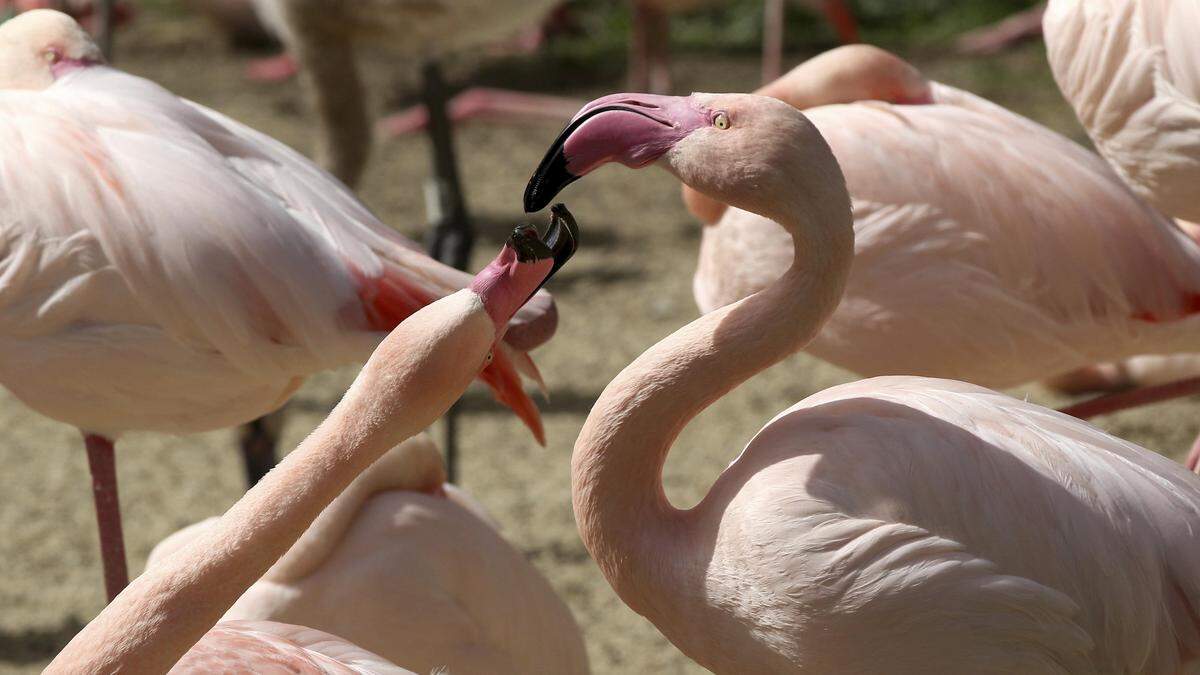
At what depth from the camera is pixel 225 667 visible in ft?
6.04

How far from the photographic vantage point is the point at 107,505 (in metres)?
2.82

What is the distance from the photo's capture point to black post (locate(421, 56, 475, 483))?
15.0 ft

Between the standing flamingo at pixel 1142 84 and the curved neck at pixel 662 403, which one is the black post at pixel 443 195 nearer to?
the standing flamingo at pixel 1142 84

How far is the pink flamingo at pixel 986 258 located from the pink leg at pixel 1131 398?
0.39 feet

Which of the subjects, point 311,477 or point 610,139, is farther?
point 610,139

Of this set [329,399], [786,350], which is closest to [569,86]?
Answer: [329,399]

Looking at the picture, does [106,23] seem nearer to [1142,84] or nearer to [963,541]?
[1142,84]

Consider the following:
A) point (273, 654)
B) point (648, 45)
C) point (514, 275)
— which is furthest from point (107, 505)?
point (648, 45)

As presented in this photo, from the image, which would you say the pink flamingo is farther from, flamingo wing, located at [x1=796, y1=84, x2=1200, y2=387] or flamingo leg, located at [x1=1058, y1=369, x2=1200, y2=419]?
flamingo leg, located at [x1=1058, y1=369, x2=1200, y2=419]

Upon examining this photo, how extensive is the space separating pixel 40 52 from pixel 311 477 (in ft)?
4.58

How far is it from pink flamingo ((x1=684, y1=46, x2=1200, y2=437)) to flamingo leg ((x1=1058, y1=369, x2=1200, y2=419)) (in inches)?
4.6

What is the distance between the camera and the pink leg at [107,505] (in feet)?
9.17

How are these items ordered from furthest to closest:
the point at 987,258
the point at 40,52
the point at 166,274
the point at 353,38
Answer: the point at 353,38 → the point at 987,258 → the point at 40,52 → the point at 166,274

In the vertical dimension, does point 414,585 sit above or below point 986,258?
below
